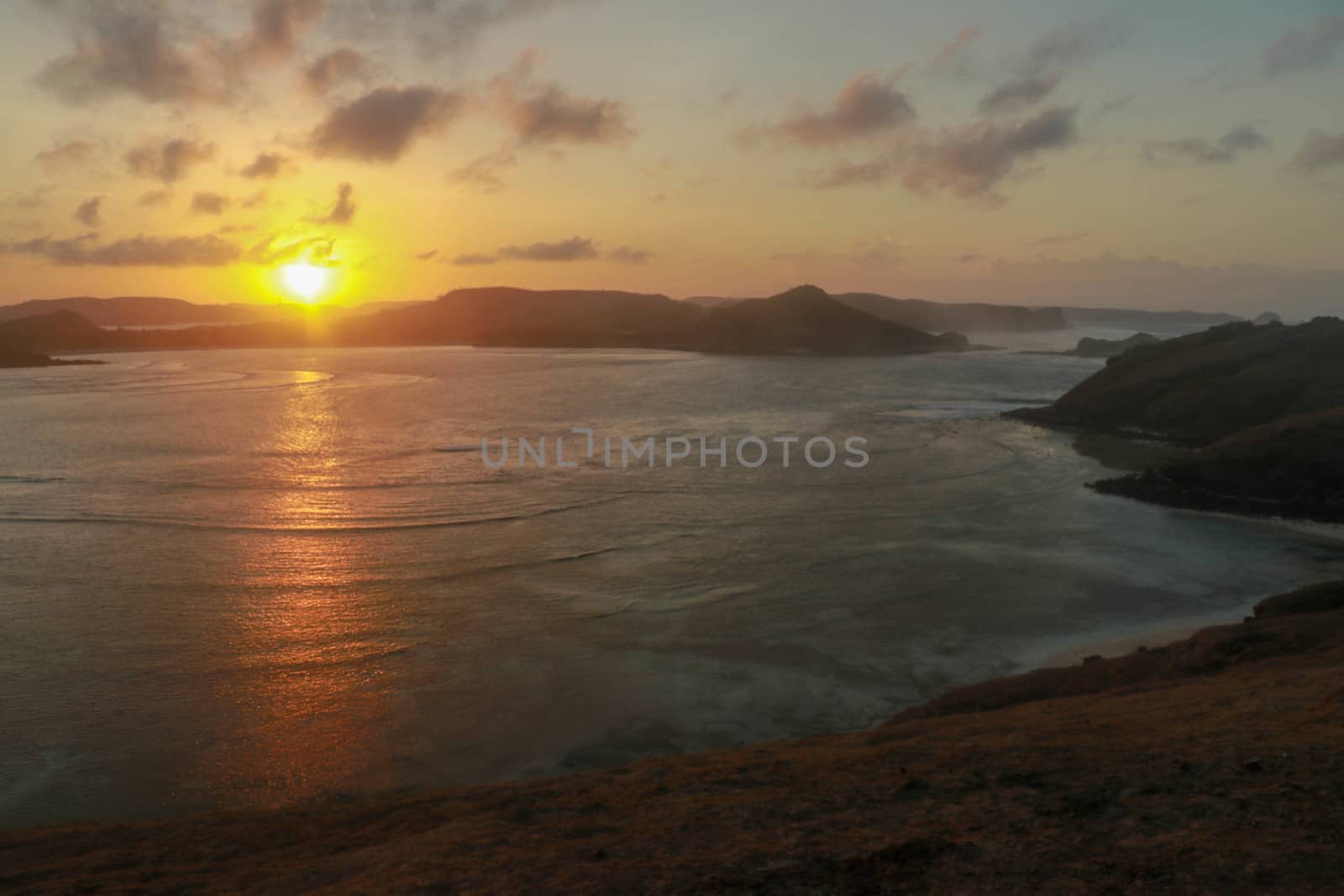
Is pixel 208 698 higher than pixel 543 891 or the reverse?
the reverse

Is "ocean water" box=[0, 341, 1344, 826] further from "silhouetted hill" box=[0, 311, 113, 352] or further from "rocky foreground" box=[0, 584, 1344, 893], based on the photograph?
"silhouetted hill" box=[0, 311, 113, 352]

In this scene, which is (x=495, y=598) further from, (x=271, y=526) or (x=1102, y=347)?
(x=1102, y=347)

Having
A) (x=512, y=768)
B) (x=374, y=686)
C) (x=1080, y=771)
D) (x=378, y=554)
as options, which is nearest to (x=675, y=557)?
(x=378, y=554)

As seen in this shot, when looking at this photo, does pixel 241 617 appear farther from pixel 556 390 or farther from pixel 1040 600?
pixel 556 390

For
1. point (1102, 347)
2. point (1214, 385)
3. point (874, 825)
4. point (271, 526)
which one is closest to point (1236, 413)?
point (1214, 385)

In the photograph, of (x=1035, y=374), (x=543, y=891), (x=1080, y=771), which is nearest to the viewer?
(x=543, y=891)
